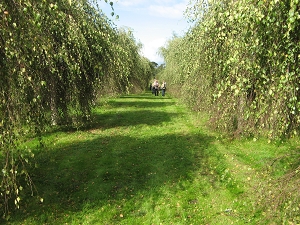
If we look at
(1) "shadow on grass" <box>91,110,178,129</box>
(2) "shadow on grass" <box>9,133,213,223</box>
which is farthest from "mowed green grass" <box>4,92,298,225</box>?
(1) "shadow on grass" <box>91,110,178,129</box>

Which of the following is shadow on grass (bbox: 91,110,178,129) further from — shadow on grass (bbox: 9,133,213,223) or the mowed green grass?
shadow on grass (bbox: 9,133,213,223)

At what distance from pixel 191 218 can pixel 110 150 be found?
4.49 m

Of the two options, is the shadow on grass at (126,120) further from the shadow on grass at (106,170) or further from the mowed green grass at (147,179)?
the shadow on grass at (106,170)

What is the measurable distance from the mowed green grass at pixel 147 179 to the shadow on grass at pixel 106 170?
2cm

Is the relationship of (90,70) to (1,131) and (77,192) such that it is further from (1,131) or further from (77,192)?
(1,131)

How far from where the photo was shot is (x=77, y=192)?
6145 millimetres

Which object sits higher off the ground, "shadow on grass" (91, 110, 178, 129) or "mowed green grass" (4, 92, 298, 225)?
"shadow on grass" (91, 110, 178, 129)

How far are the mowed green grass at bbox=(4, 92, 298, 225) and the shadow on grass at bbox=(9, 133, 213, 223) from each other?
0.06ft

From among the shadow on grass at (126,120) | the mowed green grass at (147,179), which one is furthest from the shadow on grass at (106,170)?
the shadow on grass at (126,120)

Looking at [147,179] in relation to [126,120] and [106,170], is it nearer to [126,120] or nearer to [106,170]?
[106,170]

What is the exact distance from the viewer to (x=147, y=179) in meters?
6.96

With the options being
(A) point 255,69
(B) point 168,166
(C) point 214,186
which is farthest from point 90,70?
(A) point 255,69

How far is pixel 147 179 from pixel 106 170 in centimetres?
125

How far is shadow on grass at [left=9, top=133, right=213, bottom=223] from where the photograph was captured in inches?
229
